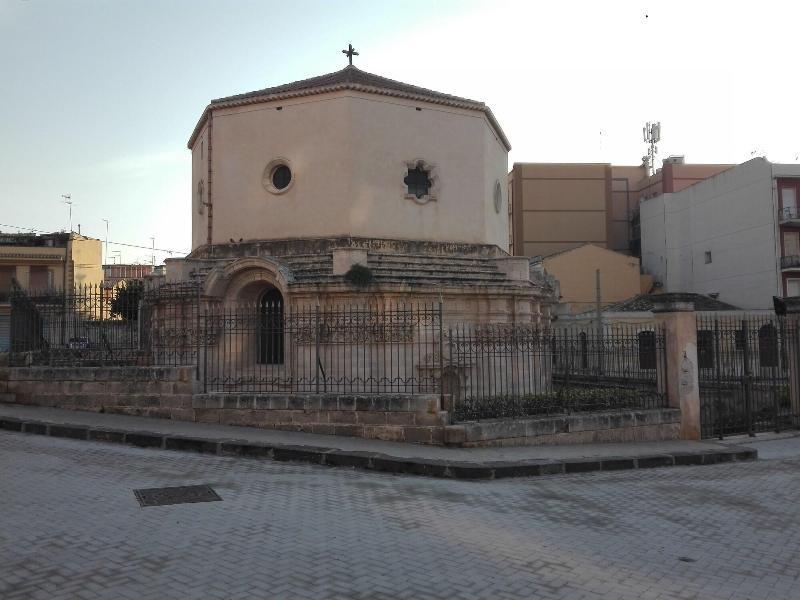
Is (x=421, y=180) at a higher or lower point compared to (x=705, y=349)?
higher

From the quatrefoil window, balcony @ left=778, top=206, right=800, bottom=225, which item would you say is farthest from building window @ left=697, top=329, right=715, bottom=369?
balcony @ left=778, top=206, right=800, bottom=225

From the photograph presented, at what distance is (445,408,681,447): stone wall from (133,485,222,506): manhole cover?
4069mm

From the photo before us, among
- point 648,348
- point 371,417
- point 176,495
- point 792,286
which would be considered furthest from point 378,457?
point 792,286

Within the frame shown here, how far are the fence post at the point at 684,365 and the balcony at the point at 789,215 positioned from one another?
23.5m

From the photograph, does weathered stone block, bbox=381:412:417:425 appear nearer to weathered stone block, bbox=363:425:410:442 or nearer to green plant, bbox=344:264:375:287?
weathered stone block, bbox=363:425:410:442

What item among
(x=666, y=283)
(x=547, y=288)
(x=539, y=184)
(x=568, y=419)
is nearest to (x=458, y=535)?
(x=568, y=419)

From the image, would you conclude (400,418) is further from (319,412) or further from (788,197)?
(788,197)

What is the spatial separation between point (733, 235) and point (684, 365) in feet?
84.9

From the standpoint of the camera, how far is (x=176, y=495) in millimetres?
6781

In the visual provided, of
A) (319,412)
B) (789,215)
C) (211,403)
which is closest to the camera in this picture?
(319,412)

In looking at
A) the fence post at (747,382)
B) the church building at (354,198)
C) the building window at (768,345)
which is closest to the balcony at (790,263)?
the church building at (354,198)

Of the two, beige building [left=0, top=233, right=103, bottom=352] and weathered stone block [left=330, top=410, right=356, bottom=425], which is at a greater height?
beige building [left=0, top=233, right=103, bottom=352]

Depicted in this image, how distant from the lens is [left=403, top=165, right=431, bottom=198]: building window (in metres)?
17.1

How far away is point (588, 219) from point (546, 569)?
42.3 m
